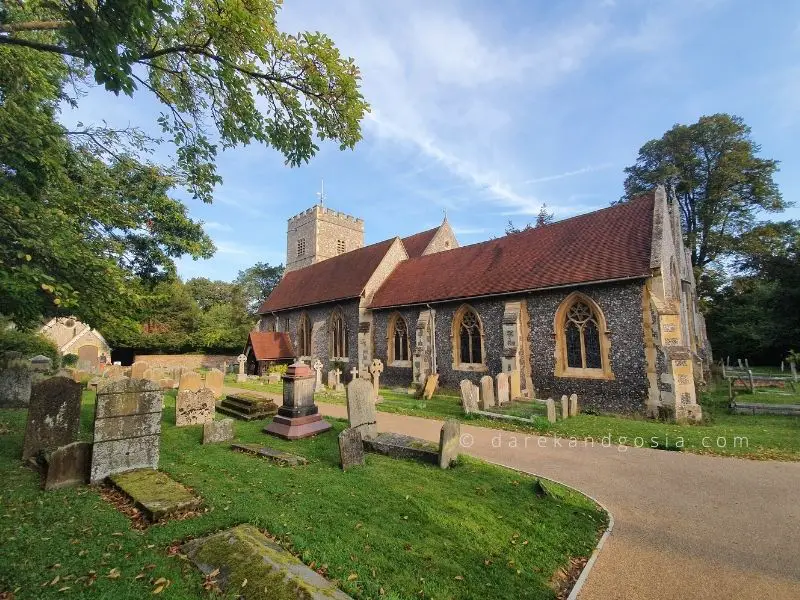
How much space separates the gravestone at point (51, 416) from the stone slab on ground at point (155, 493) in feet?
6.54

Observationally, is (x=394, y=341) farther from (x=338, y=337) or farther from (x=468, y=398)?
(x=468, y=398)

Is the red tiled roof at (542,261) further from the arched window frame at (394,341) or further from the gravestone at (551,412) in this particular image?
the gravestone at (551,412)

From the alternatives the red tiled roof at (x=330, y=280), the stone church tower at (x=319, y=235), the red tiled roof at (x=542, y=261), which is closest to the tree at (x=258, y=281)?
the stone church tower at (x=319, y=235)

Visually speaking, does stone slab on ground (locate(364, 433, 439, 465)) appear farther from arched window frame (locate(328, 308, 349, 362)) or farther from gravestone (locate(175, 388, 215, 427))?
arched window frame (locate(328, 308, 349, 362))

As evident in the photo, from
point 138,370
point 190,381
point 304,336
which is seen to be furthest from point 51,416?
point 304,336

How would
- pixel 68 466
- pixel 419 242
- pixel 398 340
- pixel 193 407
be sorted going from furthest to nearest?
pixel 419 242, pixel 398 340, pixel 193 407, pixel 68 466

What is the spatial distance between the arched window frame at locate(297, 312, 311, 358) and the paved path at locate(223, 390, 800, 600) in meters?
16.9

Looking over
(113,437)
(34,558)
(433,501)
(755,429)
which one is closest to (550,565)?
(433,501)

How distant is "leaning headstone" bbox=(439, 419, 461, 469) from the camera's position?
6301 millimetres

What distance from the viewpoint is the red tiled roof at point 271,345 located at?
23.2 m

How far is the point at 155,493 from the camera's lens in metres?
4.61

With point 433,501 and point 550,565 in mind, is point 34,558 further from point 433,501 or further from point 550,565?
point 550,565

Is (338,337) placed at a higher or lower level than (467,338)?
higher

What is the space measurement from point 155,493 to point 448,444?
4106 millimetres
